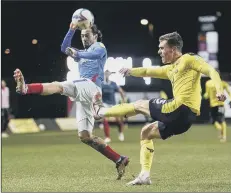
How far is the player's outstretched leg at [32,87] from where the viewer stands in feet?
29.8

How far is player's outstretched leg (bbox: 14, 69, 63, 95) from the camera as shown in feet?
29.8

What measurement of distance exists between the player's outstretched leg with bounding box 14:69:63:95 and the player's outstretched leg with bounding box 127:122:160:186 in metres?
1.63

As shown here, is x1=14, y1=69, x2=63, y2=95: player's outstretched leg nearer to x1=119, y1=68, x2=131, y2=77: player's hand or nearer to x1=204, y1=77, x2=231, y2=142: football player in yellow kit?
x1=119, y1=68, x2=131, y2=77: player's hand

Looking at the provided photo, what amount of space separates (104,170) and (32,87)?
239cm

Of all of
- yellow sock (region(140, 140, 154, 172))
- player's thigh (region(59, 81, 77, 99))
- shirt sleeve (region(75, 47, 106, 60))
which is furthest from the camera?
player's thigh (region(59, 81, 77, 99))

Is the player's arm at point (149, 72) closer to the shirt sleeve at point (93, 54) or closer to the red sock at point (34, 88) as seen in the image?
the shirt sleeve at point (93, 54)

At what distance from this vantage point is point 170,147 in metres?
16.4

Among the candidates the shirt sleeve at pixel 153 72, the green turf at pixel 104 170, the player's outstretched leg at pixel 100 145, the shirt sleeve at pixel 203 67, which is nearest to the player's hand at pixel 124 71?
the shirt sleeve at pixel 153 72

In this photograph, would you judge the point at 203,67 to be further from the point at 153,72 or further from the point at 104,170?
the point at 104,170

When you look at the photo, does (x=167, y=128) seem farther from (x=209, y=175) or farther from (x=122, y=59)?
(x=122, y=59)

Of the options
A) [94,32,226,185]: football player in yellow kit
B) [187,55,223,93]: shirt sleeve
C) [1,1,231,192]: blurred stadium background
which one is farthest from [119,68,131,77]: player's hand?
[1,1,231,192]: blurred stadium background

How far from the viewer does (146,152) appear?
28.6 ft

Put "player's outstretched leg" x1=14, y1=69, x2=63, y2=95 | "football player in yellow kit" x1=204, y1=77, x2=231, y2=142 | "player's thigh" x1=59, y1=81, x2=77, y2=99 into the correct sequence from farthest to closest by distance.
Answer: "football player in yellow kit" x1=204, y1=77, x2=231, y2=142
"player's thigh" x1=59, y1=81, x2=77, y2=99
"player's outstretched leg" x1=14, y1=69, x2=63, y2=95

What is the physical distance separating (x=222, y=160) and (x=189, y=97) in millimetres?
4405
